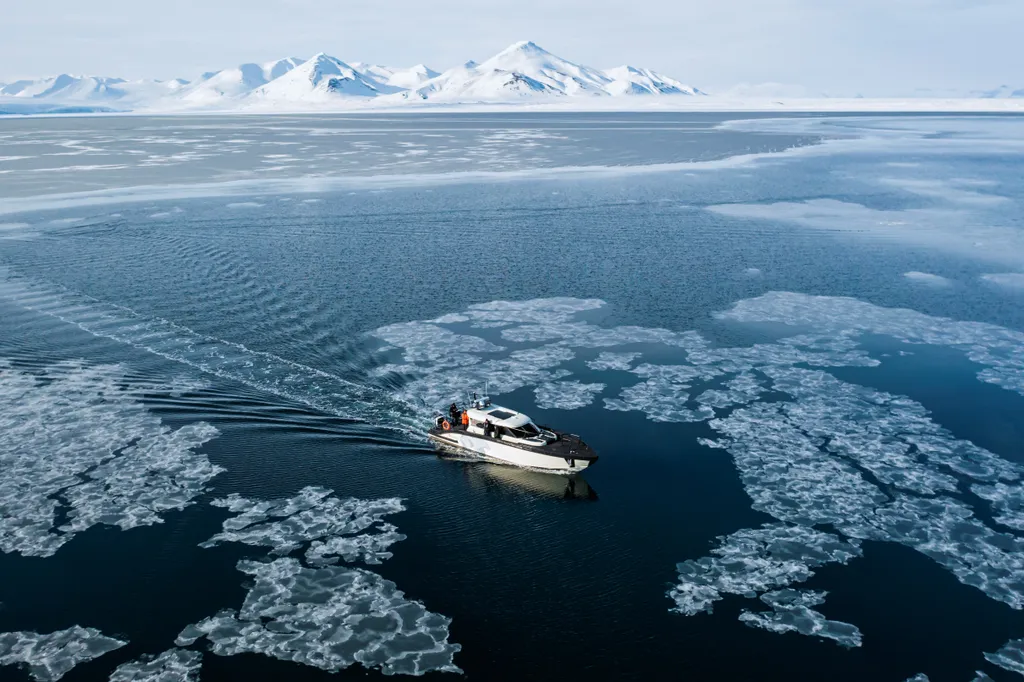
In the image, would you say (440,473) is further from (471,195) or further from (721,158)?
(721,158)

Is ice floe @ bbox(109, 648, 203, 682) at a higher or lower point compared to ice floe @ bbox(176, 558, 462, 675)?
lower

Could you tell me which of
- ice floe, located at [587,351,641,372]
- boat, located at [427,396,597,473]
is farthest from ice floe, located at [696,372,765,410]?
boat, located at [427,396,597,473]

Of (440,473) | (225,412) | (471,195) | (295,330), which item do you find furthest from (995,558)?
(471,195)

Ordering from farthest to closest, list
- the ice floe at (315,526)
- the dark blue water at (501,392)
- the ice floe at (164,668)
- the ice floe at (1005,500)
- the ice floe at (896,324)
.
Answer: the ice floe at (896,324) → the ice floe at (1005,500) → the ice floe at (315,526) → the dark blue water at (501,392) → the ice floe at (164,668)

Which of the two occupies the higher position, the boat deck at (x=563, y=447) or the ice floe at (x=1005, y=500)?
the boat deck at (x=563, y=447)

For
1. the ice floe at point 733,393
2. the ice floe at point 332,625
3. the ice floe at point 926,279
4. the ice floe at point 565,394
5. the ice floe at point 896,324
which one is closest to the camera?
the ice floe at point 332,625

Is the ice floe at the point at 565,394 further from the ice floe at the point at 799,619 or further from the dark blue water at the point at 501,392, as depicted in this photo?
the ice floe at the point at 799,619

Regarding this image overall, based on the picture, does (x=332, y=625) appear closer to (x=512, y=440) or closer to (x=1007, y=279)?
(x=512, y=440)

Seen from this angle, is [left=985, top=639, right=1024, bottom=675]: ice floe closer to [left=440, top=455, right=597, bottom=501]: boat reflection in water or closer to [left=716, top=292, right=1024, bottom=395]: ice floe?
[left=440, top=455, right=597, bottom=501]: boat reflection in water

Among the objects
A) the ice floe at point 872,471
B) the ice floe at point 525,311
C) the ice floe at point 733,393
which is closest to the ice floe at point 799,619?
the ice floe at point 872,471
